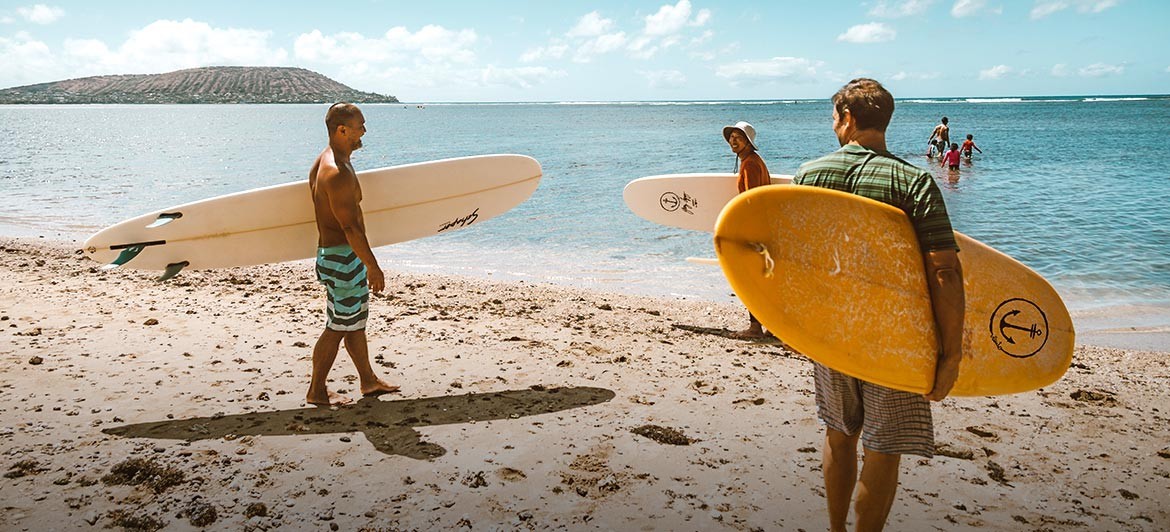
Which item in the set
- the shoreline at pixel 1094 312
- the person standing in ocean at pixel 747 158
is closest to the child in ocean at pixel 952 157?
the shoreline at pixel 1094 312

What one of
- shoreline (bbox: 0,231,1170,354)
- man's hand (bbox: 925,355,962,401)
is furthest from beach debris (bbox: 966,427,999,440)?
shoreline (bbox: 0,231,1170,354)

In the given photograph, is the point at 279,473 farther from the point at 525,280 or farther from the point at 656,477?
the point at 525,280

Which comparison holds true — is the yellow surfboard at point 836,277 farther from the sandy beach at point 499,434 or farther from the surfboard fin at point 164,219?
the surfboard fin at point 164,219

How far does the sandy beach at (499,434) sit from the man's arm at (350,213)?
77 centimetres

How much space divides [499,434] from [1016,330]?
2.21 m

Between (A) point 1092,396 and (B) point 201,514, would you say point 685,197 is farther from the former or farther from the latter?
(B) point 201,514

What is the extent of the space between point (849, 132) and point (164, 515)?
A: 8.93 feet

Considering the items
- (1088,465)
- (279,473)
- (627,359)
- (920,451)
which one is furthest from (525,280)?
(920,451)

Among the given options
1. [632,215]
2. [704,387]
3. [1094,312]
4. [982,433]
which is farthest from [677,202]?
[632,215]

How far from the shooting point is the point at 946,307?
1942 millimetres

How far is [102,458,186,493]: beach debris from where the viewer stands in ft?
9.23

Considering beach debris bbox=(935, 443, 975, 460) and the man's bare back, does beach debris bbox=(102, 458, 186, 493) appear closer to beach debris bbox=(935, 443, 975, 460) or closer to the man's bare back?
the man's bare back

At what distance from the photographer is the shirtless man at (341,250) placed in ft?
11.1

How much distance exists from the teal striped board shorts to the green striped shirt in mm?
2327
